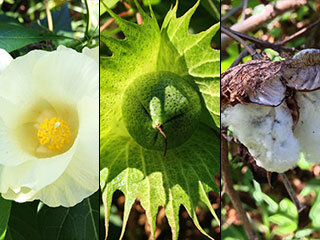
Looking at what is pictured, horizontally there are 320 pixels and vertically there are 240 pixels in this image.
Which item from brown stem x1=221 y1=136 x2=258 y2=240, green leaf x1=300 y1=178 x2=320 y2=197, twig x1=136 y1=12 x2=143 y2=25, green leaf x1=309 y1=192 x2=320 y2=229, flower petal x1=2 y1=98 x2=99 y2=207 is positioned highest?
twig x1=136 y1=12 x2=143 y2=25

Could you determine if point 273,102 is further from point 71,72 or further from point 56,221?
point 56,221

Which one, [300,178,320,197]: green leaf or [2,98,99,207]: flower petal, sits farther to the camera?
[300,178,320,197]: green leaf

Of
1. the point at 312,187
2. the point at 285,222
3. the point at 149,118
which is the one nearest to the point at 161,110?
the point at 149,118

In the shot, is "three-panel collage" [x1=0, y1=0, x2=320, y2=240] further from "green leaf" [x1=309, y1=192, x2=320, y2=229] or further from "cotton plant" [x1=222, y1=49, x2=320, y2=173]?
"green leaf" [x1=309, y1=192, x2=320, y2=229]

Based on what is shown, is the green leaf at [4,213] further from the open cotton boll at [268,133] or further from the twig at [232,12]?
the twig at [232,12]

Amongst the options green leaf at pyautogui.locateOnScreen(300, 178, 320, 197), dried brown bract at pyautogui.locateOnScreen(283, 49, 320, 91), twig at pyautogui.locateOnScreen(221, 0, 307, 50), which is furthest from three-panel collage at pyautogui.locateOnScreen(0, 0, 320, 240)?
green leaf at pyautogui.locateOnScreen(300, 178, 320, 197)

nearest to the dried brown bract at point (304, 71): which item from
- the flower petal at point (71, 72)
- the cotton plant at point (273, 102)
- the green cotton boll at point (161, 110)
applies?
the cotton plant at point (273, 102)

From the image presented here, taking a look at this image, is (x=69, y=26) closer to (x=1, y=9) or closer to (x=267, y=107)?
(x=1, y=9)
